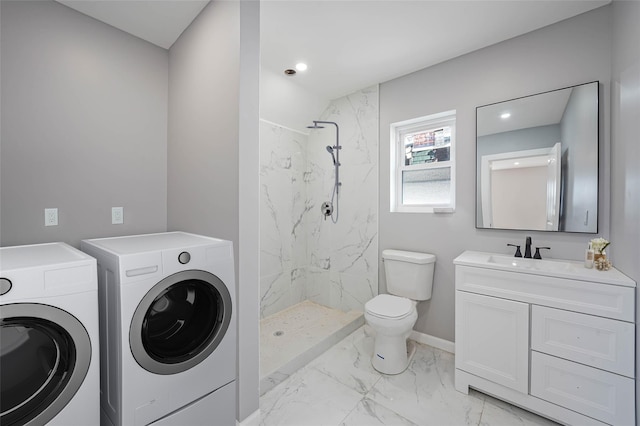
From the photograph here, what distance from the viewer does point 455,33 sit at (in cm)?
198

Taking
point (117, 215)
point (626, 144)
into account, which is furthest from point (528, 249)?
point (117, 215)

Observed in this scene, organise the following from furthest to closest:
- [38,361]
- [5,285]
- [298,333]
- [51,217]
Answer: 1. [298,333]
2. [51,217]
3. [38,361]
4. [5,285]

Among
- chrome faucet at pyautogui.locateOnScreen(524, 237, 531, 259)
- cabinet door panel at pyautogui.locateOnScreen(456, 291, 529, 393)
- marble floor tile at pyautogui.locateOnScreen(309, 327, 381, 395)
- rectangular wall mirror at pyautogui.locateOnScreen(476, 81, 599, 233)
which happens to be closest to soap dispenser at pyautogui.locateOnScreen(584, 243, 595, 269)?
rectangular wall mirror at pyautogui.locateOnScreen(476, 81, 599, 233)

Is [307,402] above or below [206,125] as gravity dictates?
below

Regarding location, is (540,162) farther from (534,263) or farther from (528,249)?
(534,263)

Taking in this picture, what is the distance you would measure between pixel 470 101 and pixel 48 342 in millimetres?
2923

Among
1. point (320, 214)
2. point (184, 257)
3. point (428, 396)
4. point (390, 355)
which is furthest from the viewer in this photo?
point (320, 214)

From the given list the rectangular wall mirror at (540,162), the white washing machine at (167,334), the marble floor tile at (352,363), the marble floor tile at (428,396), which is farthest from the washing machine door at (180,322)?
the rectangular wall mirror at (540,162)

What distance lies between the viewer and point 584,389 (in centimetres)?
148

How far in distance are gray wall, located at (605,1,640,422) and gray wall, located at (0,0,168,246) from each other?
294 cm

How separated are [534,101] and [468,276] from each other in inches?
52.5

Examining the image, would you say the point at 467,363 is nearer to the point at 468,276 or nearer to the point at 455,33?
the point at 468,276

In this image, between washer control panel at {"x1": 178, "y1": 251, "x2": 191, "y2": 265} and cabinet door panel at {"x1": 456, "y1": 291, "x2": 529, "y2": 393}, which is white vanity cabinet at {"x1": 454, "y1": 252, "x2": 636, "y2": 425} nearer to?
cabinet door panel at {"x1": 456, "y1": 291, "x2": 529, "y2": 393}

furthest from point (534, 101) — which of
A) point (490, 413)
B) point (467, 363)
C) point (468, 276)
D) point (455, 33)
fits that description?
point (490, 413)
